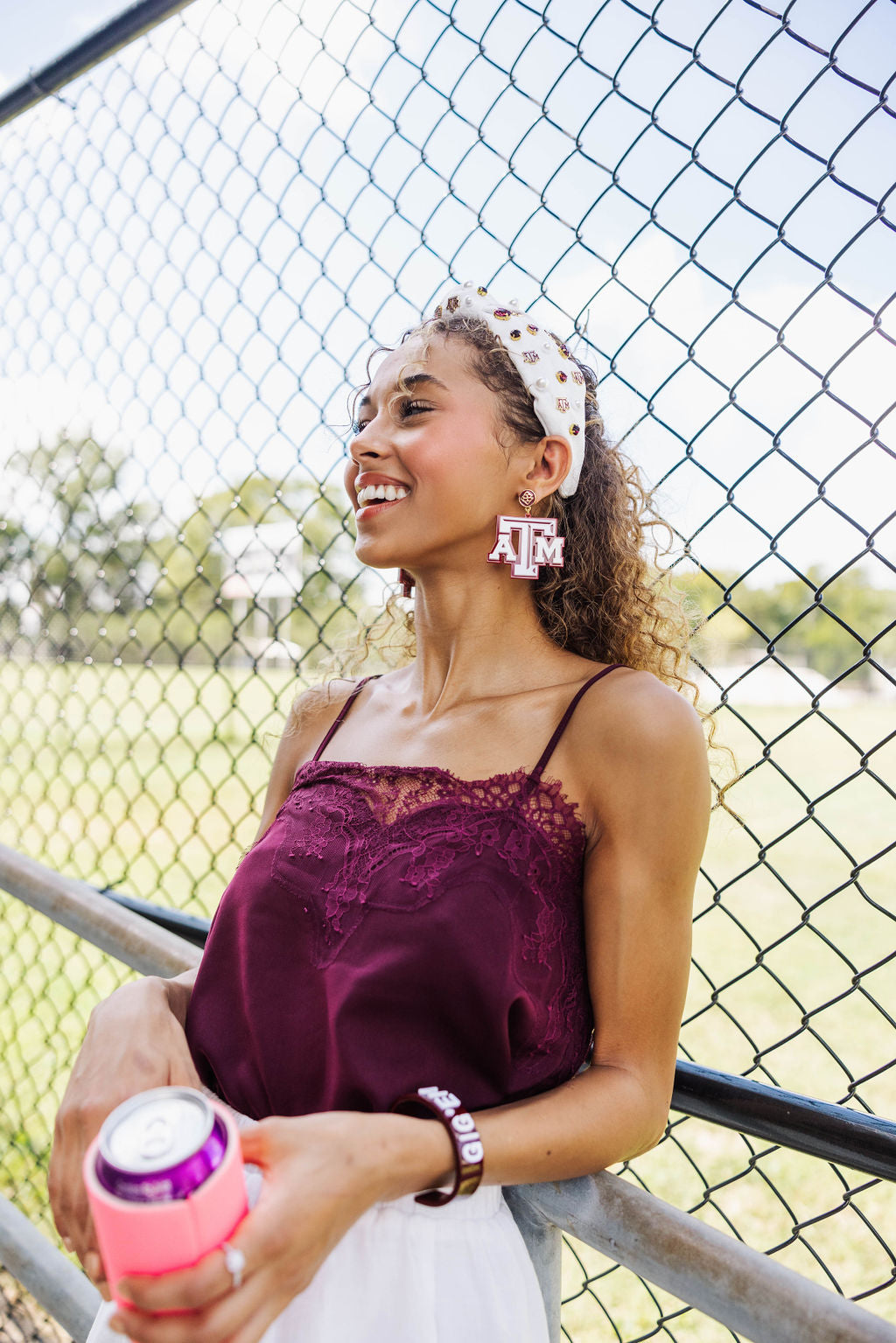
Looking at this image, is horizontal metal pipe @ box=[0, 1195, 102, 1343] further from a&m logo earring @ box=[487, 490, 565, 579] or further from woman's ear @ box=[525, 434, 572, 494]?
woman's ear @ box=[525, 434, 572, 494]

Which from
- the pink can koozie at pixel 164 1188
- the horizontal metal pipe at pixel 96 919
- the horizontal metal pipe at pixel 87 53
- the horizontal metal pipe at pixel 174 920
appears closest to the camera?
the pink can koozie at pixel 164 1188

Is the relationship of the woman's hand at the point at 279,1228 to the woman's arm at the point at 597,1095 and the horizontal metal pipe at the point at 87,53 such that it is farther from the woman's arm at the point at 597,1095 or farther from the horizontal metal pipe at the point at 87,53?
the horizontal metal pipe at the point at 87,53

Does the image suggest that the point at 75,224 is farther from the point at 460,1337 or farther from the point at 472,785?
the point at 460,1337

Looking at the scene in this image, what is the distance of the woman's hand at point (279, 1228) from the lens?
737 millimetres

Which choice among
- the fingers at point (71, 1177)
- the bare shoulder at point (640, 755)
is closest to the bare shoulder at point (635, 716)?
the bare shoulder at point (640, 755)

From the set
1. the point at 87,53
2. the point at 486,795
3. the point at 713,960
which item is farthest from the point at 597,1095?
the point at 713,960

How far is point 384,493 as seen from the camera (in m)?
1.49

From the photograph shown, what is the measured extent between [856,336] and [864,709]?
28978mm

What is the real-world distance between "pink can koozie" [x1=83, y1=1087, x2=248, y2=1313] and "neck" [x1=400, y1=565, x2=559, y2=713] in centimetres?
87

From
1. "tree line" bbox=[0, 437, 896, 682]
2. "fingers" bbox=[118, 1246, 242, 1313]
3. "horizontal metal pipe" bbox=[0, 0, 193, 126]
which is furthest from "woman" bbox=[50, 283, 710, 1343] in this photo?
"horizontal metal pipe" bbox=[0, 0, 193, 126]

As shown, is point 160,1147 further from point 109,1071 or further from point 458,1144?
point 109,1071

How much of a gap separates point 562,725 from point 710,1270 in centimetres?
68

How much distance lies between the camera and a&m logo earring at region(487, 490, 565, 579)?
1.53 meters

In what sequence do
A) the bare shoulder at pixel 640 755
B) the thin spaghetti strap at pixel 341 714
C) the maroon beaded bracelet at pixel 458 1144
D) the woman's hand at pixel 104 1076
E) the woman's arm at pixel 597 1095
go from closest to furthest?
the woman's arm at pixel 597 1095
the maroon beaded bracelet at pixel 458 1144
the woman's hand at pixel 104 1076
the bare shoulder at pixel 640 755
the thin spaghetti strap at pixel 341 714
